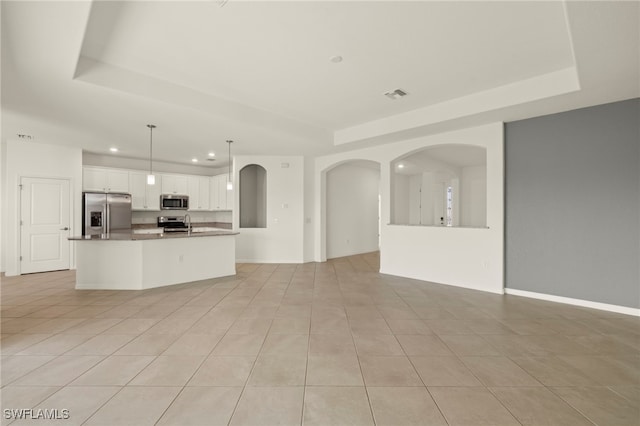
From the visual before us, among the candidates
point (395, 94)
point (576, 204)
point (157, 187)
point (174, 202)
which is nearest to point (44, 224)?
point (157, 187)

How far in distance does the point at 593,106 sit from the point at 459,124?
5.48ft

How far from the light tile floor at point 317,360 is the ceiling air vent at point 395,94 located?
3.06m

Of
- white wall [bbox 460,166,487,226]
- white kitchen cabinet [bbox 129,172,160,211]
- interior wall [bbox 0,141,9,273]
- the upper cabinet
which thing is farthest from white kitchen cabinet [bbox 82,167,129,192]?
white wall [bbox 460,166,487,226]

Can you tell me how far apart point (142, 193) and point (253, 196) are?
2.96 m

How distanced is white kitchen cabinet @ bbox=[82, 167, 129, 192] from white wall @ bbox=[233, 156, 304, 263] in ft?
9.66

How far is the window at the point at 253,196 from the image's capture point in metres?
7.98

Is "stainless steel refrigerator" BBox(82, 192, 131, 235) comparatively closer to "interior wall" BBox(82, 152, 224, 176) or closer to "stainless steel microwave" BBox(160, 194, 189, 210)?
"stainless steel microwave" BBox(160, 194, 189, 210)

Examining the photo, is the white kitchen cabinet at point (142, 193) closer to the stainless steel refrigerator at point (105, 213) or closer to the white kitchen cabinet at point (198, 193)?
the stainless steel refrigerator at point (105, 213)

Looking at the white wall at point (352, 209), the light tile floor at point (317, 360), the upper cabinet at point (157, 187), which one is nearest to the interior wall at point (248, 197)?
the upper cabinet at point (157, 187)

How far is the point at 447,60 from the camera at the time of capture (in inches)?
129

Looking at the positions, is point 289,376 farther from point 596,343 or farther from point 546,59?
point 546,59

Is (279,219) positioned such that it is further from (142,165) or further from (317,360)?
(317,360)

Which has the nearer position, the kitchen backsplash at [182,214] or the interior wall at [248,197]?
the interior wall at [248,197]

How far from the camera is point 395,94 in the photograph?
4.20 meters
